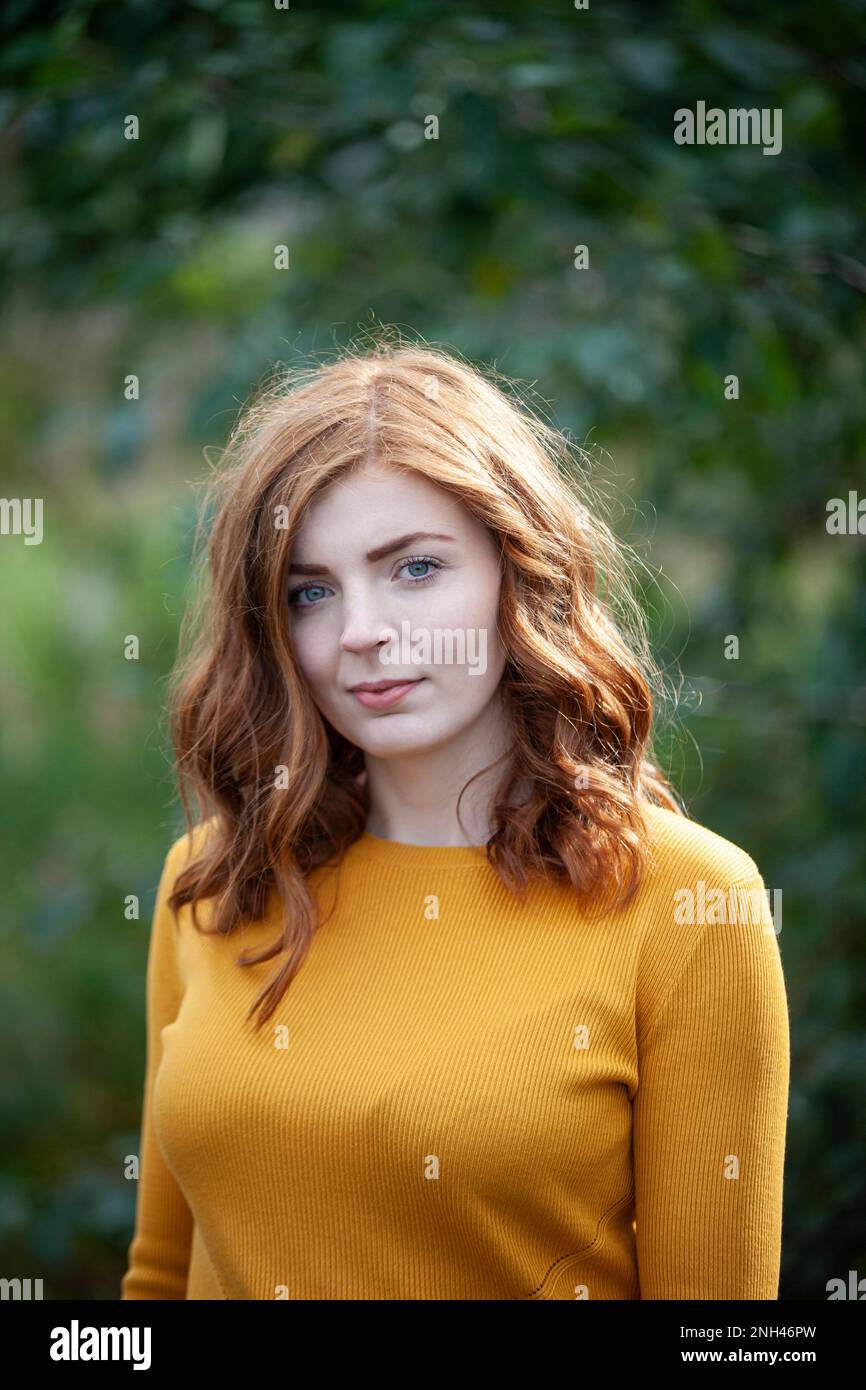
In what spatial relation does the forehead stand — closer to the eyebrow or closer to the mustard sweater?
the eyebrow

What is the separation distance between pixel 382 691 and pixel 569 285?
59.6 inches

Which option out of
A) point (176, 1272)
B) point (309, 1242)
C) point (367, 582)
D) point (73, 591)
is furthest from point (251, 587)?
point (73, 591)

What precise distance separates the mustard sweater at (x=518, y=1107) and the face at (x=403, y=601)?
21 centimetres

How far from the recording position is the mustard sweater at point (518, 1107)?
1321mm

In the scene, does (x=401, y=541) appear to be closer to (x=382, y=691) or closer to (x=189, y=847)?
(x=382, y=691)

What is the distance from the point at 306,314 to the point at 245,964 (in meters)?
1.52

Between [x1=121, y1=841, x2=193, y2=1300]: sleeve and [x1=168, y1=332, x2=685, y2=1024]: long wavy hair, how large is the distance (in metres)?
0.10

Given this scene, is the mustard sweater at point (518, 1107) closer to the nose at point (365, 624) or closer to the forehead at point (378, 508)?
the nose at point (365, 624)

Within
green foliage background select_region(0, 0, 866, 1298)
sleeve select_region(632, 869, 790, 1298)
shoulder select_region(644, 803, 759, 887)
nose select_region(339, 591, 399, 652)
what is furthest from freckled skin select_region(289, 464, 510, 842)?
green foliage background select_region(0, 0, 866, 1298)

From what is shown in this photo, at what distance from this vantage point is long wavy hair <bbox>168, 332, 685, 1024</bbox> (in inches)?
56.3

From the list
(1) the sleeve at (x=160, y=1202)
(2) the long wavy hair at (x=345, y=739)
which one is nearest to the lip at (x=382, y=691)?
(2) the long wavy hair at (x=345, y=739)

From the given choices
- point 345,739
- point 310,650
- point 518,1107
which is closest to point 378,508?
point 310,650

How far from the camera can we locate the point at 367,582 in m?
1.41

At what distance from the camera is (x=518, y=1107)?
131 cm
